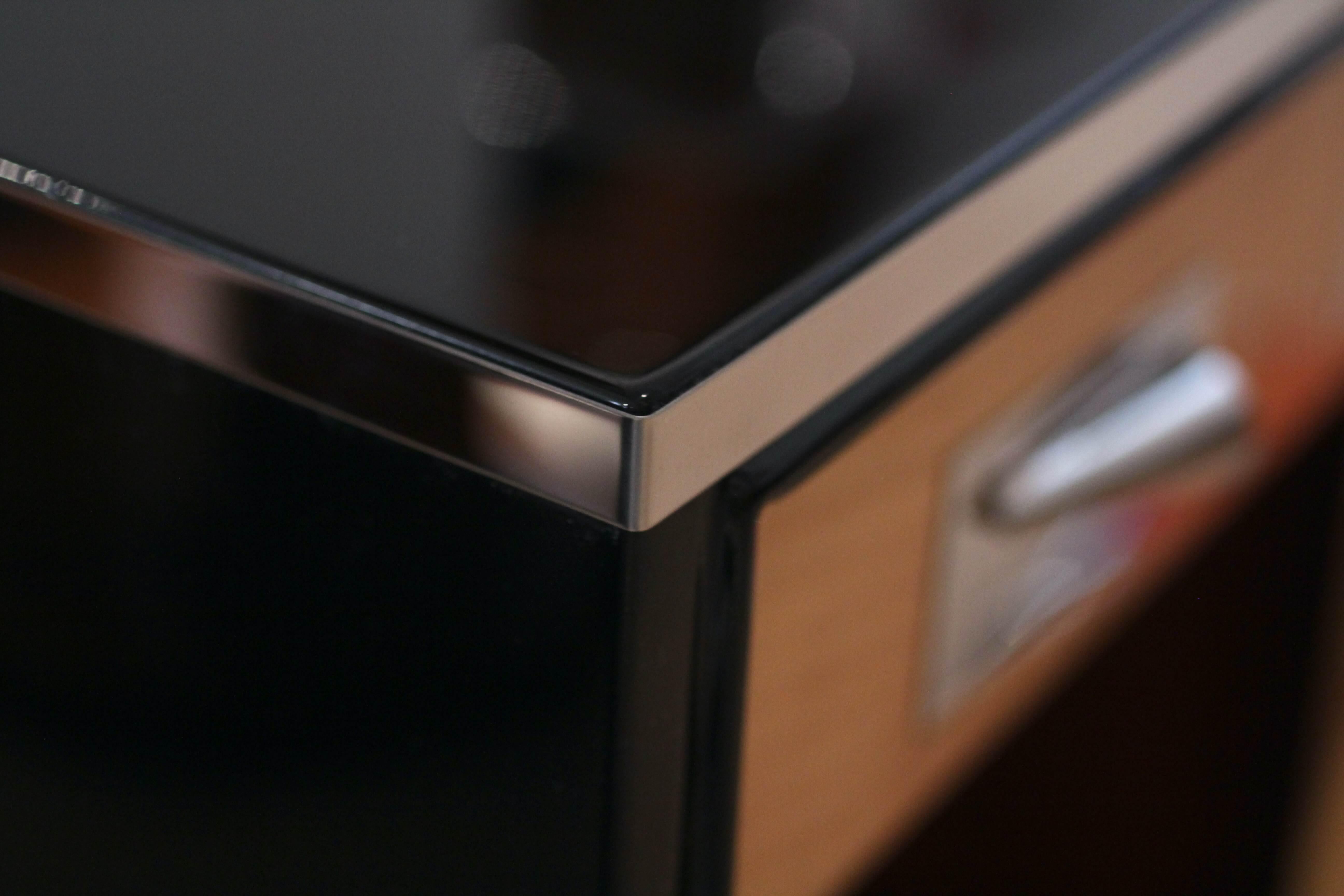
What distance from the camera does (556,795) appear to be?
0.71 ft

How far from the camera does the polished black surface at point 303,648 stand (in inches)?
8.2

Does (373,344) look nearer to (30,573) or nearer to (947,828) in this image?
(30,573)

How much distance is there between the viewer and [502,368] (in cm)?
18

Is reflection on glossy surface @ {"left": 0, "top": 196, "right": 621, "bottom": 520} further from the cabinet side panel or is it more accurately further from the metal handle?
the metal handle

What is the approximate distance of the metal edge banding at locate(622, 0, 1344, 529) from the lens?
19cm

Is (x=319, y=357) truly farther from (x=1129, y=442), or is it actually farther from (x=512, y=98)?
(x=1129, y=442)

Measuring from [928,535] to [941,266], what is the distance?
0.06m

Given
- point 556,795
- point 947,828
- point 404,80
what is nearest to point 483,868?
point 556,795

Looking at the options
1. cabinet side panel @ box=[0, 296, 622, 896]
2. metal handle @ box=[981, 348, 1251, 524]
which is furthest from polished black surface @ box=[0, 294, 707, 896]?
metal handle @ box=[981, 348, 1251, 524]

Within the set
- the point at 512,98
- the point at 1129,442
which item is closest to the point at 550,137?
the point at 512,98

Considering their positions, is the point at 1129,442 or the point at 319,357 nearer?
the point at 319,357

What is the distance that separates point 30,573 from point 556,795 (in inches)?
3.7

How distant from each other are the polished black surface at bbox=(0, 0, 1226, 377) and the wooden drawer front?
4 cm

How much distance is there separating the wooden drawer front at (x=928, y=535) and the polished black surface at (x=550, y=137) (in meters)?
0.04
